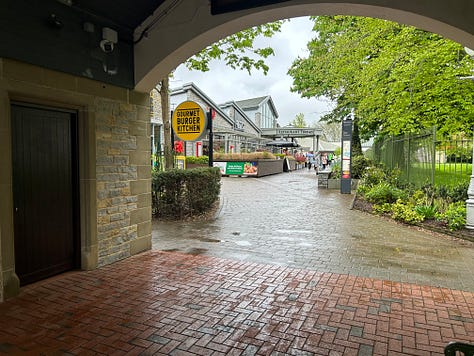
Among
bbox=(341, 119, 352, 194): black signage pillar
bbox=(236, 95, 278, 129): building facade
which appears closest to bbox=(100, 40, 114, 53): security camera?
bbox=(341, 119, 352, 194): black signage pillar

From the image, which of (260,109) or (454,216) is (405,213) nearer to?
(454,216)

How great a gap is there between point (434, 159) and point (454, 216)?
2.16 metres

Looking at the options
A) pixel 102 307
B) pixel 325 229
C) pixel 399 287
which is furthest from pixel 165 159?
pixel 399 287

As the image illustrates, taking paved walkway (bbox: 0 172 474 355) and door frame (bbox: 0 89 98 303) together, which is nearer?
paved walkway (bbox: 0 172 474 355)

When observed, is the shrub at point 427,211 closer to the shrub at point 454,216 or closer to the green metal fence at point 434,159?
the shrub at point 454,216

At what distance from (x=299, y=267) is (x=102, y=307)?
8.90 ft

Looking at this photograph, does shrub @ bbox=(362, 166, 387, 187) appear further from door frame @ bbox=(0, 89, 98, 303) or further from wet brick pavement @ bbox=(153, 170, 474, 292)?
door frame @ bbox=(0, 89, 98, 303)

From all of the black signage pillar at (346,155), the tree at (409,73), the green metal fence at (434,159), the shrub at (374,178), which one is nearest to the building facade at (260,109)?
the black signage pillar at (346,155)

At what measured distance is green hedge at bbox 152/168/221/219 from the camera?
8.24 metres

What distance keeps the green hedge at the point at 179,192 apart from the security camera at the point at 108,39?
12.8 feet

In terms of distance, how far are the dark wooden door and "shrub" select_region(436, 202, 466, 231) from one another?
705 centimetres

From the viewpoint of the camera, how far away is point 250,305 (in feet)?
12.1

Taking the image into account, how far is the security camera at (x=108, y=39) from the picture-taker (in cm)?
458

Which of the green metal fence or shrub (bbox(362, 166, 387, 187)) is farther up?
the green metal fence
